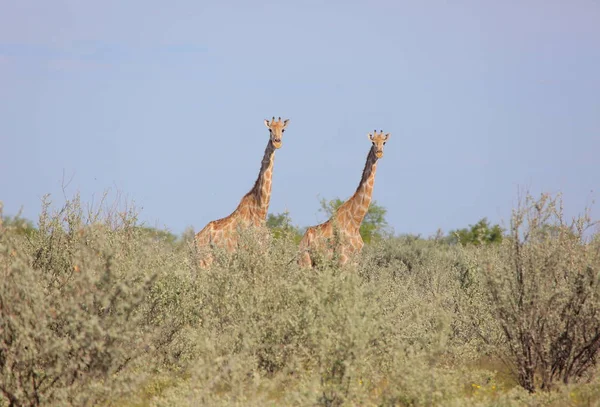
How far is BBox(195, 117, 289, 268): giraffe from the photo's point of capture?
1568cm

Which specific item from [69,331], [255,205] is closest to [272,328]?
[69,331]

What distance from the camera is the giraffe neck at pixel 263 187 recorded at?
16203mm

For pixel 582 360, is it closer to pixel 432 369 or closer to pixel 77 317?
pixel 432 369

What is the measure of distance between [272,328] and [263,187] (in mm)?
7216

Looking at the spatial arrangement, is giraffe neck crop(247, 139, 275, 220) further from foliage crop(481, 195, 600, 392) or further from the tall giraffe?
foliage crop(481, 195, 600, 392)

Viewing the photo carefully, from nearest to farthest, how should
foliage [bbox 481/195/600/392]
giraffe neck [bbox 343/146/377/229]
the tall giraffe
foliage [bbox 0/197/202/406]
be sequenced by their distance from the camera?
foliage [bbox 0/197/202/406], foliage [bbox 481/195/600/392], the tall giraffe, giraffe neck [bbox 343/146/377/229]

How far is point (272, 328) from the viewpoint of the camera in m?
9.23

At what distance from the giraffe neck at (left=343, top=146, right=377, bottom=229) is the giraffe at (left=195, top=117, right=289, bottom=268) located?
144 centimetres

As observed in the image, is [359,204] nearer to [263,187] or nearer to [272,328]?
[263,187]

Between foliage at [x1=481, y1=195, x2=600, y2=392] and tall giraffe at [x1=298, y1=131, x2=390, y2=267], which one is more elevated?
tall giraffe at [x1=298, y1=131, x2=390, y2=267]

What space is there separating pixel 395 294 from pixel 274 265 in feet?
7.62

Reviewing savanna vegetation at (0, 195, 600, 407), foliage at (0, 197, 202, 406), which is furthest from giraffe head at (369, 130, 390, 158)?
foliage at (0, 197, 202, 406)

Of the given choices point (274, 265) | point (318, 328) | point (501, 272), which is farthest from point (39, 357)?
point (501, 272)

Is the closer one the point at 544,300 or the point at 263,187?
the point at 544,300
